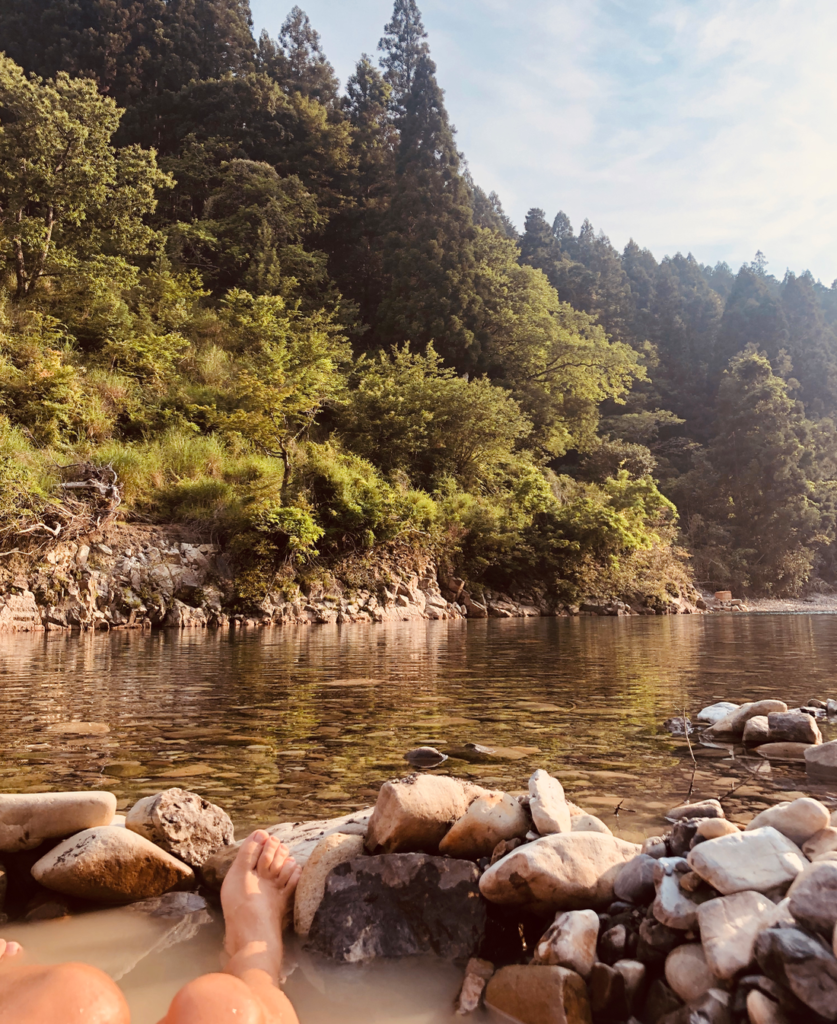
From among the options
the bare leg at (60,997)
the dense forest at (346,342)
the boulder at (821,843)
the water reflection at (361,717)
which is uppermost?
the dense forest at (346,342)

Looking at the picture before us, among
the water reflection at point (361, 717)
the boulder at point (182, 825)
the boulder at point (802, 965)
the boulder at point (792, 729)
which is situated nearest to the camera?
the boulder at point (802, 965)

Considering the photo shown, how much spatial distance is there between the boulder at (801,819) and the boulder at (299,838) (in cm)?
100

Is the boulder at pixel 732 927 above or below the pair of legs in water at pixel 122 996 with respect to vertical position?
above

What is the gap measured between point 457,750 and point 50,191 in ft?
65.2

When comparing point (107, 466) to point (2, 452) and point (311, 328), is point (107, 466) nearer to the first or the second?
point (2, 452)

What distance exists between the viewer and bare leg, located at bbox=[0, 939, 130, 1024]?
3.42 ft

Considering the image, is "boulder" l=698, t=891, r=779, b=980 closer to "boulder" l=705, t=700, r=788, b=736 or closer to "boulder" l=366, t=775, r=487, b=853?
"boulder" l=366, t=775, r=487, b=853

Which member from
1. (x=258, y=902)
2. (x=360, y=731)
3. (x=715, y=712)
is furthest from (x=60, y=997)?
(x=715, y=712)

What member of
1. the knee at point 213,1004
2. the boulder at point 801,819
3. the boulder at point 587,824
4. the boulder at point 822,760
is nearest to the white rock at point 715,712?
the boulder at point 822,760

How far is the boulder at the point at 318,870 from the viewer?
1.53 m

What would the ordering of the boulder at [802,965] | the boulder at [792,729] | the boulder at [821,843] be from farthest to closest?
the boulder at [792,729] → the boulder at [821,843] → the boulder at [802,965]

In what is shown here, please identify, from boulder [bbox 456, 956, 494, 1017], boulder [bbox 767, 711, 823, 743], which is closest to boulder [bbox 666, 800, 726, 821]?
boulder [bbox 456, 956, 494, 1017]

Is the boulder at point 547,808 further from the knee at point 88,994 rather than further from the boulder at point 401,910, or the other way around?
the knee at point 88,994

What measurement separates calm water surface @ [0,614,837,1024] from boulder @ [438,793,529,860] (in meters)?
0.29
